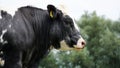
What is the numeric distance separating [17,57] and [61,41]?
3.04 ft

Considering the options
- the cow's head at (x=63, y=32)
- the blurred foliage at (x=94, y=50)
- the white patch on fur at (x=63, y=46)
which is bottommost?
the blurred foliage at (x=94, y=50)

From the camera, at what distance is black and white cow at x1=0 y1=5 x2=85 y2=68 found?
7469mm

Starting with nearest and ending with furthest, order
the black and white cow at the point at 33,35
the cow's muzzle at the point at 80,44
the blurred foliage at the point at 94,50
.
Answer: the black and white cow at the point at 33,35 < the cow's muzzle at the point at 80,44 < the blurred foliage at the point at 94,50

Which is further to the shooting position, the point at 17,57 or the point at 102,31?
the point at 102,31

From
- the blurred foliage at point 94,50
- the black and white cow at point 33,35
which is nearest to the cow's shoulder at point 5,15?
the black and white cow at point 33,35

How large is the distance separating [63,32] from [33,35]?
0.53 metres

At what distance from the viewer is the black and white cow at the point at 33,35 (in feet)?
24.5

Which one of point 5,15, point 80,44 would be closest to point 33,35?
point 5,15

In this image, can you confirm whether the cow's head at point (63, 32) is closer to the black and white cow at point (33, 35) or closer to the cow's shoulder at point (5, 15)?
the black and white cow at point (33, 35)

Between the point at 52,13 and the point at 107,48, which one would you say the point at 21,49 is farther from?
the point at 107,48

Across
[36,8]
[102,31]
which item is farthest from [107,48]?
[36,8]

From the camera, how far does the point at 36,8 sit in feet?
27.0

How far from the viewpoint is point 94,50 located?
34250mm

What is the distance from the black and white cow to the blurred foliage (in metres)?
22.5
